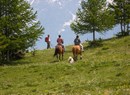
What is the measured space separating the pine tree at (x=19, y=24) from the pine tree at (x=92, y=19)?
1334 cm

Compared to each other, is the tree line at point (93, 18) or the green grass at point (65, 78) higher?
the tree line at point (93, 18)

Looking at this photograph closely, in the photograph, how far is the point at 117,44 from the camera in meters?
59.5

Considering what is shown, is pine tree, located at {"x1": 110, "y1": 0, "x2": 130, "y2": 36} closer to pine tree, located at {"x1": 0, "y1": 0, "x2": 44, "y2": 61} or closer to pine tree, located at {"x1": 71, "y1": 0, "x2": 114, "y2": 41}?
pine tree, located at {"x1": 71, "y1": 0, "x2": 114, "y2": 41}

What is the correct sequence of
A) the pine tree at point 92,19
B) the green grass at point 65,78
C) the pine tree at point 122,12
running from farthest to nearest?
the pine tree at point 122,12
the pine tree at point 92,19
the green grass at point 65,78

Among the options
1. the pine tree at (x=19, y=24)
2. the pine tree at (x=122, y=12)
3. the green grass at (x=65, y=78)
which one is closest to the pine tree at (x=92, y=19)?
the pine tree at (x=122, y=12)

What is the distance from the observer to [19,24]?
5006cm

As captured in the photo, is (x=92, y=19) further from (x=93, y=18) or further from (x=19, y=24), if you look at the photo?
(x=19, y=24)

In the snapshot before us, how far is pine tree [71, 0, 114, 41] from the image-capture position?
210ft

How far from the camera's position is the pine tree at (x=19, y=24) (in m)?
50.3

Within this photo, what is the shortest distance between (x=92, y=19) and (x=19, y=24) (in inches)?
670

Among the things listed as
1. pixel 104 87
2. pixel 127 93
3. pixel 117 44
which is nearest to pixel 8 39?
pixel 117 44

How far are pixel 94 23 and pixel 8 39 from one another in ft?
62.0

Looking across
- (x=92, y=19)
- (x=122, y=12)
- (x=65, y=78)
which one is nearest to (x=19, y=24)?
(x=92, y=19)

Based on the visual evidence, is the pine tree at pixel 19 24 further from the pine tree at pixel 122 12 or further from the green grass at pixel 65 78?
the pine tree at pixel 122 12
